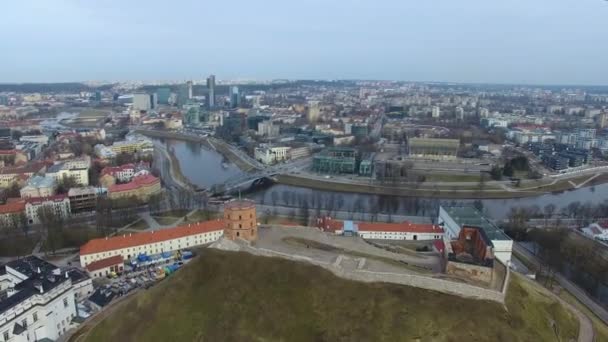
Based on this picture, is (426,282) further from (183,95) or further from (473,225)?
(183,95)

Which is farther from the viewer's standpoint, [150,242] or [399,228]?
[399,228]

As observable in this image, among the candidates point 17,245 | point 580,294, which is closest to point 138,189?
point 17,245

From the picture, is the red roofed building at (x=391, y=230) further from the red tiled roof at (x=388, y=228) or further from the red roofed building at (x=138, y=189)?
the red roofed building at (x=138, y=189)

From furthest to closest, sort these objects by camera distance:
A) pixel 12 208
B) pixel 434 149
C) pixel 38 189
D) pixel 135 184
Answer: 1. pixel 434 149
2. pixel 135 184
3. pixel 38 189
4. pixel 12 208

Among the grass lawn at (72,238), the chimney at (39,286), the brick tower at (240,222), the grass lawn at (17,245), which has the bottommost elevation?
the grass lawn at (17,245)

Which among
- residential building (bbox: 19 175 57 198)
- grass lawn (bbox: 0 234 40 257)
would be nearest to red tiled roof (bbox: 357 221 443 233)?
grass lawn (bbox: 0 234 40 257)

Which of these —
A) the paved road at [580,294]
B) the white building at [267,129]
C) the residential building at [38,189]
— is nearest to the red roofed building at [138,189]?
the residential building at [38,189]

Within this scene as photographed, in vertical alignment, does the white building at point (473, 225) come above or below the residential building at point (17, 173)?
above
